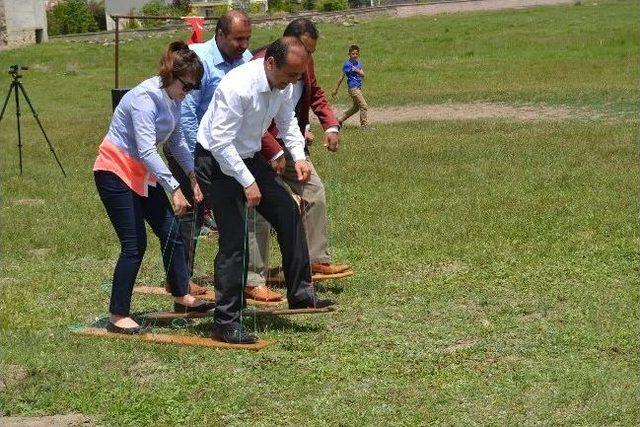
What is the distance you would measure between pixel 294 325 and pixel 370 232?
10.4 ft

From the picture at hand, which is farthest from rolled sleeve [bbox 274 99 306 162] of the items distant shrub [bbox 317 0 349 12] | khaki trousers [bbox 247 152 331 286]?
distant shrub [bbox 317 0 349 12]

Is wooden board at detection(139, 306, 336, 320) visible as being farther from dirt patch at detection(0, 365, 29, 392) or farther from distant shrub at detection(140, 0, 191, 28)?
distant shrub at detection(140, 0, 191, 28)

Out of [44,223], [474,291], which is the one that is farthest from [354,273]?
[44,223]

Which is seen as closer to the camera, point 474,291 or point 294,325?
point 294,325

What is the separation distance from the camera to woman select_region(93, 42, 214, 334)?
692 cm

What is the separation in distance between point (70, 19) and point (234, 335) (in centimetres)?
5941

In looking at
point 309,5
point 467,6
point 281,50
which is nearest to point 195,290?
point 281,50

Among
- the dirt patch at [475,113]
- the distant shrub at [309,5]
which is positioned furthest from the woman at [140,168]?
the distant shrub at [309,5]

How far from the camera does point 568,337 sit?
6.67 m

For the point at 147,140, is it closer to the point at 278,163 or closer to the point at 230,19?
the point at 278,163

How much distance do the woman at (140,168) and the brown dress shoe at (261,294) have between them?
0.92 m

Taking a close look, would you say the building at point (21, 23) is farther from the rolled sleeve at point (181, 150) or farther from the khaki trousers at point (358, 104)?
the rolled sleeve at point (181, 150)

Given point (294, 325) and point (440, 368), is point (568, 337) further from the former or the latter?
point (294, 325)

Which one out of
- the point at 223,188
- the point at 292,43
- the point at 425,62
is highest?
the point at 292,43
